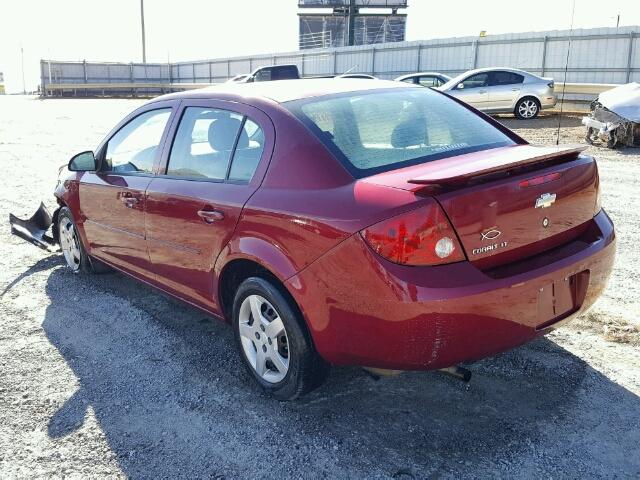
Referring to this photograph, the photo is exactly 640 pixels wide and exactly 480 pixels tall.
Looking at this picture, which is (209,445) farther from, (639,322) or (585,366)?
(639,322)

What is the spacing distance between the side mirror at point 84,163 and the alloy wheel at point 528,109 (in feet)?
54.3

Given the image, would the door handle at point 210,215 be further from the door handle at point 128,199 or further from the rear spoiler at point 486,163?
the rear spoiler at point 486,163

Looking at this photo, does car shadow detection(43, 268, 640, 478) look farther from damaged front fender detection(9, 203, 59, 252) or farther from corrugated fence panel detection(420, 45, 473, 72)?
corrugated fence panel detection(420, 45, 473, 72)

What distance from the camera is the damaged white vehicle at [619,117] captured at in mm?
12406

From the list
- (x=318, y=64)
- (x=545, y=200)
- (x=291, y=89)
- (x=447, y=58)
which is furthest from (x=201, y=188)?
(x=318, y=64)

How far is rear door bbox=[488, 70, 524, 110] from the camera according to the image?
1889 centimetres

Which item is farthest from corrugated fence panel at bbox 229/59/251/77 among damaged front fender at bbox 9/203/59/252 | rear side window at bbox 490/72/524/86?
damaged front fender at bbox 9/203/59/252

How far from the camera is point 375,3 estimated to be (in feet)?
161

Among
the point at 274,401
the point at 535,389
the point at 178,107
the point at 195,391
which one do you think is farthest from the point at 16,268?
the point at 535,389

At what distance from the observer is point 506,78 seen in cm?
1900

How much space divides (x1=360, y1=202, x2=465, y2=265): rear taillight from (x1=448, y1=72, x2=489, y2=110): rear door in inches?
672

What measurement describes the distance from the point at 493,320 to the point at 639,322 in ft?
6.60

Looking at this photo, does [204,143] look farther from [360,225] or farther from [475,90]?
[475,90]

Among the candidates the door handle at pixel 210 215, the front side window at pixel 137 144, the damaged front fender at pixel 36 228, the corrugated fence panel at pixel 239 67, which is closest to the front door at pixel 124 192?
the front side window at pixel 137 144
